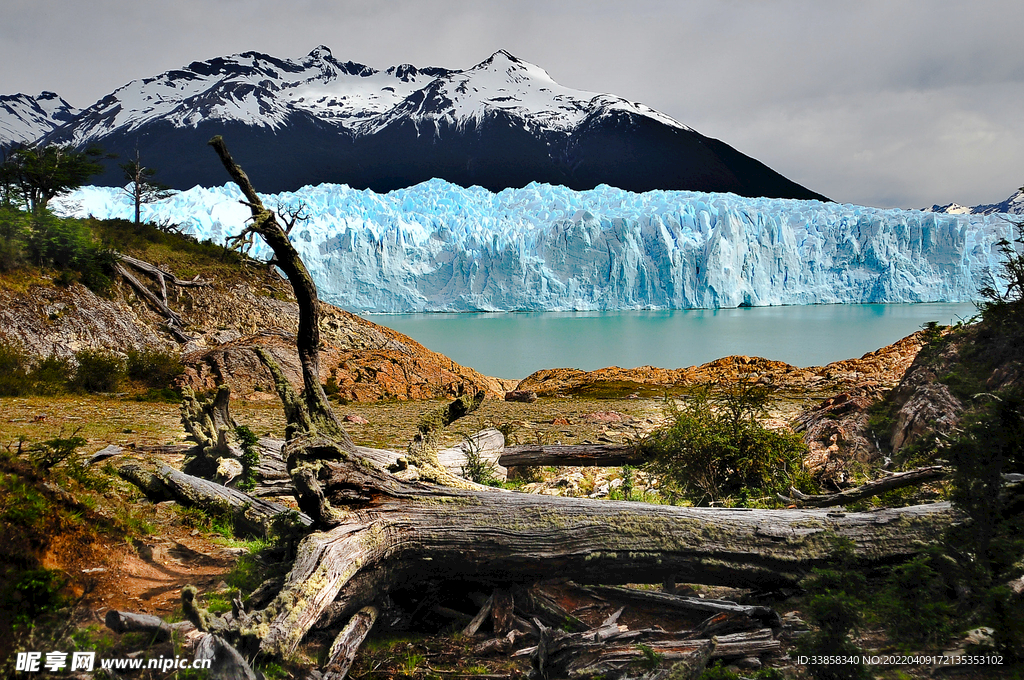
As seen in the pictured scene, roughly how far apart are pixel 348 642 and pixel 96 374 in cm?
1209

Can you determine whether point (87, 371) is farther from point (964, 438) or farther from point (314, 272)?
point (314, 272)

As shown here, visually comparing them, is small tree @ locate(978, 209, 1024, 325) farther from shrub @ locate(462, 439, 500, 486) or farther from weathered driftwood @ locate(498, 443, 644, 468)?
shrub @ locate(462, 439, 500, 486)

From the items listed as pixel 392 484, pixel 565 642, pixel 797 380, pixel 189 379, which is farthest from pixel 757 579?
pixel 797 380

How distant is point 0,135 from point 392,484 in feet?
76.5

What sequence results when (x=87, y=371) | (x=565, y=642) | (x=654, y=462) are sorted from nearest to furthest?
(x=565, y=642)
(x=654, y=462)
(x=87, y=371)

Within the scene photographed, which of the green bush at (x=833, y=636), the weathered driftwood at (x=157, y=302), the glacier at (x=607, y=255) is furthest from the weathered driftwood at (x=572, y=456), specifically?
the glacier at (x=607, y=255)

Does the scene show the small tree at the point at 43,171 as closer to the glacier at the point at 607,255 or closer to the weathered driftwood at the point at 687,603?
the glacier at the point at 607,255

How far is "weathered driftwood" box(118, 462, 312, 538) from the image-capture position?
166 inches

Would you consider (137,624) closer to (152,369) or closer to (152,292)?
(152,369)

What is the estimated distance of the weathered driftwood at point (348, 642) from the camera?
2494 millimetres

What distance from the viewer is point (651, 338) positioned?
1256 inches

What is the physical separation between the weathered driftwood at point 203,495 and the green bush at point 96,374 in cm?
921

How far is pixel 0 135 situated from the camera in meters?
18.0

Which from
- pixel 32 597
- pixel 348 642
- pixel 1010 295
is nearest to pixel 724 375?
pixel 1010 295
